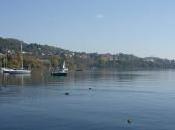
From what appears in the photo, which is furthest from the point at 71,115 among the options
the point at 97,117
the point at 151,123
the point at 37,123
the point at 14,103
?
the point at 14,103

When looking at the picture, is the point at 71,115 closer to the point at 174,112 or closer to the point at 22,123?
the point at 22,123

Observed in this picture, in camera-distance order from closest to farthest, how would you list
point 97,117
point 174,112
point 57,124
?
1. point 57,124
2. point 97,117
3. point 174,112

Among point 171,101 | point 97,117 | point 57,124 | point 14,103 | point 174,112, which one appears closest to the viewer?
point 57,124

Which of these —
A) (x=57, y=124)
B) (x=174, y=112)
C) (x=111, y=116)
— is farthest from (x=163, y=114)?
(x=57, y=124)

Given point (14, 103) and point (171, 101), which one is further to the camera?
point (171, 101)

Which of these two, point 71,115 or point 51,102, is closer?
point 71,115

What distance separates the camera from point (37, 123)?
155 feet

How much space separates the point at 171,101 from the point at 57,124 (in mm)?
28529

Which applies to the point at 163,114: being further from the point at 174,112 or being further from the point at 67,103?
the point at 67,103

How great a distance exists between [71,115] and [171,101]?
22.9m

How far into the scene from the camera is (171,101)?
70062 millimetres

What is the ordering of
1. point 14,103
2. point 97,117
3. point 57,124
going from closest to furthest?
point 57,124, point 97,117, point 14,103

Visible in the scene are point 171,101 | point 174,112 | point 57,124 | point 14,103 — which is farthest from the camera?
point 171,101

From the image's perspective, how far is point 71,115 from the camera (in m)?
53.0
